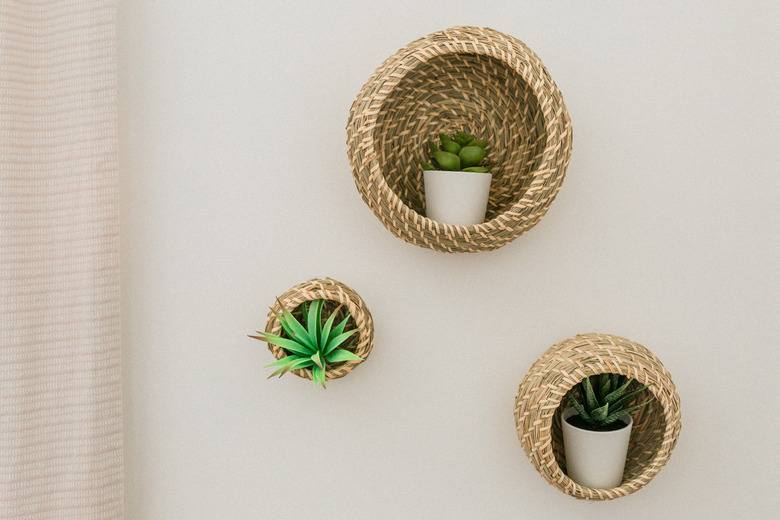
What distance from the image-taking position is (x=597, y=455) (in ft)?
2.51

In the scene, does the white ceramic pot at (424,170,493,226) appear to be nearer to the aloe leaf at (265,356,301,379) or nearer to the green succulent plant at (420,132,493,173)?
the green succulent plant at (420,132,493,173)

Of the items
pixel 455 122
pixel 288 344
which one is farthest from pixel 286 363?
pixel 455 122

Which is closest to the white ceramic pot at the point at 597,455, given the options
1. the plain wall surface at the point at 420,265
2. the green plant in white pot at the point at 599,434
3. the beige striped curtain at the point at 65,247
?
the green plant in white pot at the point at 599,434

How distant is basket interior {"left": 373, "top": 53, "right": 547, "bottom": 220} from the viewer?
85 cm

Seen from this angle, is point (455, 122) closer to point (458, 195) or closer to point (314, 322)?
point (458, 195)

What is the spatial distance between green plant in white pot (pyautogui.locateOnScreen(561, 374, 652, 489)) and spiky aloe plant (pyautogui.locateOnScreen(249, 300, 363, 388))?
13.6 inches

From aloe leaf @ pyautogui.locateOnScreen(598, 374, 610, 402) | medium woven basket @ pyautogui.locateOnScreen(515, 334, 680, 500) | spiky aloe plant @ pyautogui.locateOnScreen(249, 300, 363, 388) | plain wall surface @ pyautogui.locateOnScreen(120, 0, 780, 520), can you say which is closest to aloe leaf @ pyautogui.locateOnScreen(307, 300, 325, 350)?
spiky aloe plant @ pyautogui.locateOnScreen(249, 300, 363, 388)

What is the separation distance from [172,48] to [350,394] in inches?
27.0

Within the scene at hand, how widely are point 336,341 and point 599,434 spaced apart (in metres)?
0.41

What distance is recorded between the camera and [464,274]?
900 millimetres

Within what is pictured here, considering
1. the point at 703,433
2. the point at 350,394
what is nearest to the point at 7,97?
the point at 350,394

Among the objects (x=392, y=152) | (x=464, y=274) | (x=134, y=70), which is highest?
(x=134, y=70)

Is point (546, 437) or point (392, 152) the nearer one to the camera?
point (546, 437)

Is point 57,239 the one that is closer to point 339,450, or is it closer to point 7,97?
point 7,97
